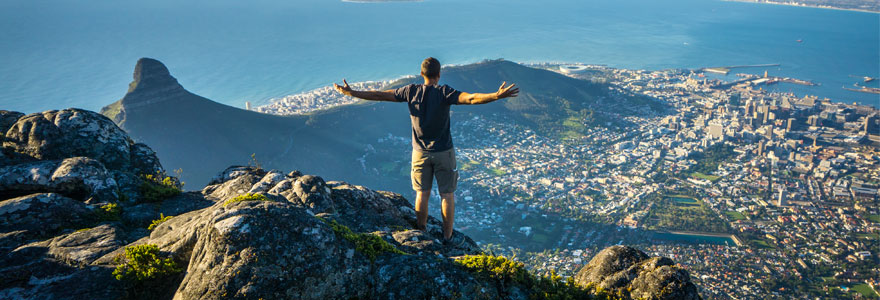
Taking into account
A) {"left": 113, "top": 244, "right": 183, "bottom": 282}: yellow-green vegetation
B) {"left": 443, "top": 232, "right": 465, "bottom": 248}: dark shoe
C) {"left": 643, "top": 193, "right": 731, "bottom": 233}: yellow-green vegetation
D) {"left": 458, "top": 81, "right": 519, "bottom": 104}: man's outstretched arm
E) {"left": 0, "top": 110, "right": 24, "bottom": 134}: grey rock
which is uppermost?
{"left": 458, "top": 81, "right": 519, "bottom": 104}: man's outstretched arm

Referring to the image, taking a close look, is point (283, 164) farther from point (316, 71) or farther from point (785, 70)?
point (785, 70)

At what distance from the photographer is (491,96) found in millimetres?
5516

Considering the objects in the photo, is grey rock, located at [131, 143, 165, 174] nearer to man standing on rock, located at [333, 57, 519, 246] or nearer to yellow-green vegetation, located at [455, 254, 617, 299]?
man standing on rock, located at [333, 57, 519, 246]

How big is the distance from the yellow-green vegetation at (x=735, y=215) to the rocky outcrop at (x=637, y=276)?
3306 centimetres

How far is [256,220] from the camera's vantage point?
4195mm

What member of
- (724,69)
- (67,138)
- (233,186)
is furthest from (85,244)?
(724,69)

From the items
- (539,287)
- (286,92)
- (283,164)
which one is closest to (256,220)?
(539,287)

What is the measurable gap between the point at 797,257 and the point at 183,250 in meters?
33.7

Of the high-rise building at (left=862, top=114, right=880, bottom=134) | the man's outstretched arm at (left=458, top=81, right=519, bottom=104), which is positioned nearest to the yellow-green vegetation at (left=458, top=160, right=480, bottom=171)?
the man's outstretched arm at (left=458, top=81, right=519, bottom=104)

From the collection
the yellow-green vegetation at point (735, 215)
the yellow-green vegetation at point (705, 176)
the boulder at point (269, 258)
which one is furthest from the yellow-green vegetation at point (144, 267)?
the yellow-green vegetation at point (705, 176)

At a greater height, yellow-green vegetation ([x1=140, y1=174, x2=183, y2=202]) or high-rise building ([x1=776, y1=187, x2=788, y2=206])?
yellow-green vegetation ([x1=140, y1=174, x2=183, y2=202])

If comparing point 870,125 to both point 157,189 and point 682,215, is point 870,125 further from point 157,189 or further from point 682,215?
point 157,189

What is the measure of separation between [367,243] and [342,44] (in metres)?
133

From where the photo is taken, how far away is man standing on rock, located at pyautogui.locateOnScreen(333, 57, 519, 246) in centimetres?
614
